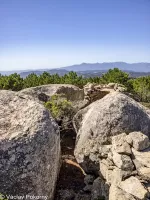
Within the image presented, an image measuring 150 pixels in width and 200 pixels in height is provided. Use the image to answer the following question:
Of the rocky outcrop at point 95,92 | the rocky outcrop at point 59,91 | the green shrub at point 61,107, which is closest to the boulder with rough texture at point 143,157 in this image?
the green shrub at point 61,107

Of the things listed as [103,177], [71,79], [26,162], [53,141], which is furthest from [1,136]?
[71,79]

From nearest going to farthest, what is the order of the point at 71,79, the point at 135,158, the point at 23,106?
the point at 135,158 → the point at 23,106 → the point at 71,79

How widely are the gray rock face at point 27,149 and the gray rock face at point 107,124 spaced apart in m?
3.39

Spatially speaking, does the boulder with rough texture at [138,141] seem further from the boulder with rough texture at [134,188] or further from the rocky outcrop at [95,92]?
the rocky outcrop at [95,92]

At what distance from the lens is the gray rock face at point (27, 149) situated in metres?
13.5

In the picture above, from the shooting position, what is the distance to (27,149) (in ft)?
45.9

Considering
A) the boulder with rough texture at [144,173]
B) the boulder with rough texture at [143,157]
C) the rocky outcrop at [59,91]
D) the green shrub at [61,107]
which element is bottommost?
the boulder with rough texture at [144,173]

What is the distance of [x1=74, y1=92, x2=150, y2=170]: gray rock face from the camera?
1806 centimetres

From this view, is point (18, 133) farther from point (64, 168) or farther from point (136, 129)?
point (136, 129)

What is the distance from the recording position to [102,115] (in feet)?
61.0

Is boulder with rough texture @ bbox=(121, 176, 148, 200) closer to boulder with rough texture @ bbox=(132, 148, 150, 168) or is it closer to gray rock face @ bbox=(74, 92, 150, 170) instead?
boulder with rough texture @ bbox=(132, 148, 150, 168)

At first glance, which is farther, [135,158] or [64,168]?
[64,168]

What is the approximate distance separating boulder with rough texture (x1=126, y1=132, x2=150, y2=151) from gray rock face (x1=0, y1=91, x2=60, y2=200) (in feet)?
14.7

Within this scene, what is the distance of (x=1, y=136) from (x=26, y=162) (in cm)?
193
